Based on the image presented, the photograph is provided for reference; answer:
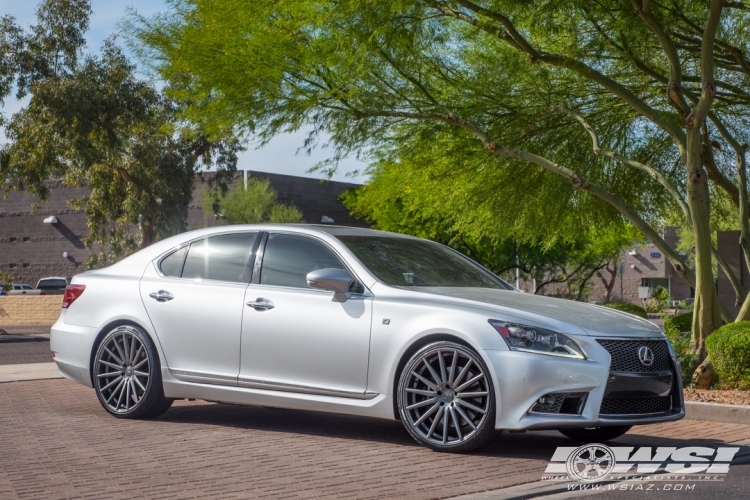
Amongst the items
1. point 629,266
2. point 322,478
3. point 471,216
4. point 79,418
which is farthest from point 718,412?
point 629,266

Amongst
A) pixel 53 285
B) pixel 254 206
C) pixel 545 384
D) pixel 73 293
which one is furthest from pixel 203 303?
pixel 53 285

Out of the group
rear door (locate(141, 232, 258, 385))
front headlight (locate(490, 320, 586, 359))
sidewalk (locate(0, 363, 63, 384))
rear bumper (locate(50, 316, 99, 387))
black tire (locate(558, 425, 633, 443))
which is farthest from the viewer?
sidewalk (locate(0, 363, 63, 384))

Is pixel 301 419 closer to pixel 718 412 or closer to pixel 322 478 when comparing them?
pixel 322 478

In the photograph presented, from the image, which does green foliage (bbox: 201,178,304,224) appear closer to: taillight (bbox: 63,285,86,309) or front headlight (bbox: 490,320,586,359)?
taillight (bbox: 63,285,86,309)

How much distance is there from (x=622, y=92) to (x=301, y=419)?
605cm

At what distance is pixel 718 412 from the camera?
9484 mm

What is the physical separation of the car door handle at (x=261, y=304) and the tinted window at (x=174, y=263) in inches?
40.6

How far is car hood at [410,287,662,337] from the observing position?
729 cm

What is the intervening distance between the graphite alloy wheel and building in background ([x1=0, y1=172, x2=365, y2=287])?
4133 cm

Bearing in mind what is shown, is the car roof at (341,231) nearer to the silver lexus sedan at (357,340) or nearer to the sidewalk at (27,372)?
the silver lexus sedan at (357,340)

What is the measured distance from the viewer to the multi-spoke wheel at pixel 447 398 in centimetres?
713

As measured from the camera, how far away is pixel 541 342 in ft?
23.2

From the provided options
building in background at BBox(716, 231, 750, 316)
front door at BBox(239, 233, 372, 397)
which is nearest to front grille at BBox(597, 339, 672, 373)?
front door at BBox(239, 233, 372, 397)

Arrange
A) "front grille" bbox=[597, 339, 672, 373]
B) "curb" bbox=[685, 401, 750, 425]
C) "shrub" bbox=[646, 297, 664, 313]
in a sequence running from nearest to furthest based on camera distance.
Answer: "front grille" bbox=[597, 339, 672, 373], "curb" bbox=[685, 401, 750, 425], "shrub" bbox=[646, 297, 664, 313]
